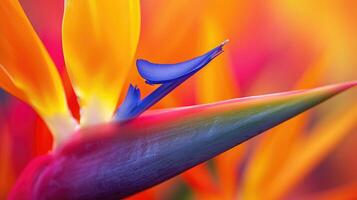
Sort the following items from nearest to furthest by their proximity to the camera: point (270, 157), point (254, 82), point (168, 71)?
point (168, 71) < point (270, 157) < point (254, 82)

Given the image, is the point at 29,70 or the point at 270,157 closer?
the point at 29,70

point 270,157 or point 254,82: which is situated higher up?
point 254,82

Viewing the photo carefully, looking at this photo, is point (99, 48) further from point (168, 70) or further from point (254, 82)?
point (254, 82)

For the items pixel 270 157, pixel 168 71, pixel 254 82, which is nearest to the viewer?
pixel 168 71

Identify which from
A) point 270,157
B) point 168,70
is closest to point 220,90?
point 270,157

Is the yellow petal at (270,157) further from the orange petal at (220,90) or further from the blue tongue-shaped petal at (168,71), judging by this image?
the blue tongue-shaped petal at (168,71)

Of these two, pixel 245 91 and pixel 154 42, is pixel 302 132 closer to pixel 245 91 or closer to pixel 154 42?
pixel 245 91
